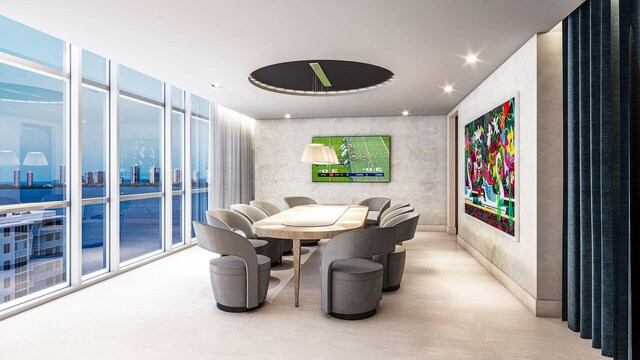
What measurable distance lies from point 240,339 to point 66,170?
2.92 meters

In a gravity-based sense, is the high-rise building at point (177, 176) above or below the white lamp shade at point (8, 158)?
below

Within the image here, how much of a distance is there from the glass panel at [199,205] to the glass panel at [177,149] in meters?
0.40

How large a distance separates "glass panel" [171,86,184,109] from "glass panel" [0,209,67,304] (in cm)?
267

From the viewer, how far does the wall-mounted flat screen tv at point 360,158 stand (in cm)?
863

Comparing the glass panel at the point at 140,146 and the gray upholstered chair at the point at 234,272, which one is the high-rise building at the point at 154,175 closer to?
the glass panel at the point at 140,146

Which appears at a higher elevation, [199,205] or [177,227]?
[199,205]

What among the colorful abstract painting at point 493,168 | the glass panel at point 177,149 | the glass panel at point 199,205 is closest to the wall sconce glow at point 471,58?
the colorful abstract painting at point 493,168

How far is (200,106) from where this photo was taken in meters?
7.05

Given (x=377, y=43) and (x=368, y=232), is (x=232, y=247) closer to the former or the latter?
(x=368, y=232)

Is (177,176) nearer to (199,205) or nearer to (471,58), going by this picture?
(199,205)

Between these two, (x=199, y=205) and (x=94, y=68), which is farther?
(x=199, y=205)

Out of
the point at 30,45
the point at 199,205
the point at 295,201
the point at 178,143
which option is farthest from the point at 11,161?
the point at 295,201

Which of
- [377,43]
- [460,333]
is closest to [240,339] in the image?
[460,333]

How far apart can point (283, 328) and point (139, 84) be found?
435 centimetres
